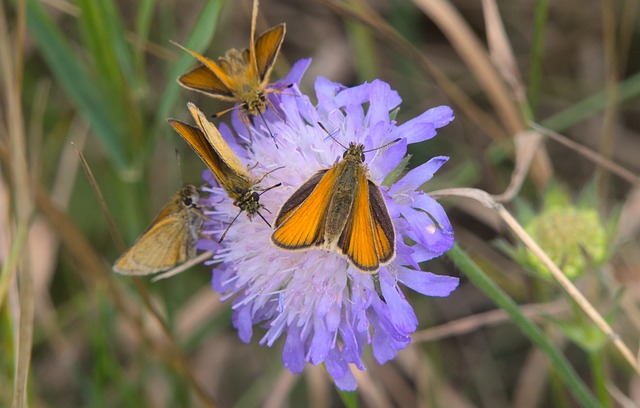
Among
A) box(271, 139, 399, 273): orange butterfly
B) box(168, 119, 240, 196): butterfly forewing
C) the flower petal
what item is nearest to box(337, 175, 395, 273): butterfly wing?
box(271, 139, 399, 273): orange butterfly

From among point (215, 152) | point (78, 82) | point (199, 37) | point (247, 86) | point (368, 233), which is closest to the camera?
point (368, 233)

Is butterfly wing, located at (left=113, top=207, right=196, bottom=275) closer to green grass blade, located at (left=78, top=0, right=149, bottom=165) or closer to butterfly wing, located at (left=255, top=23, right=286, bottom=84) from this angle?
butterfly wing, located at (left=255, top=23, right=286, bottom=84)

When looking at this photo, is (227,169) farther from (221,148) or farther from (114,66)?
(114,66)

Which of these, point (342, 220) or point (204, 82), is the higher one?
point (204, 82)

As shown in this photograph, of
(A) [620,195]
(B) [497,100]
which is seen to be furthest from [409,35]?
(A) [620,195]

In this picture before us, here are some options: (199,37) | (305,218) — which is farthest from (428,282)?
(199,37)
